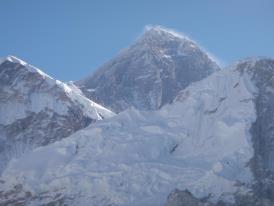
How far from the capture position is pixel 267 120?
148m

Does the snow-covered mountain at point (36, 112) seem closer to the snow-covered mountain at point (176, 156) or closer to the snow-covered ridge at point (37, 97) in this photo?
the snow-covered ridge at point (37, 97)

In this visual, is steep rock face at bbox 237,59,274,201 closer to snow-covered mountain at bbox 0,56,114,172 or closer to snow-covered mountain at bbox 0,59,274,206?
snow-covered mountain at bbox 0,59,274,206

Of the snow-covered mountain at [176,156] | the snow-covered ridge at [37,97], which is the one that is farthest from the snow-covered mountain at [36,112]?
the snow-covered mountain at [176,156]

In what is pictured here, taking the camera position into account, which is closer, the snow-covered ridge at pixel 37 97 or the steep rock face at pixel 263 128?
the steep rock face at pixel 263 128

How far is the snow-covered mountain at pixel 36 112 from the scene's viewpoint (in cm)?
18038

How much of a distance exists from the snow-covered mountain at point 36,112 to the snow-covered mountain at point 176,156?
24842 mm

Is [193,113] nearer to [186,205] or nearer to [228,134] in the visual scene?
[228,134]

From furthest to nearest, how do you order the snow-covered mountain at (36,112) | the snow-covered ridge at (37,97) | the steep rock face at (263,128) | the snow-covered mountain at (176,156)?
the snow-covered ridge at (37,97) < the snow-covered mountain at (36,112) < the snow-covered mountain at (176,156) < the steep rock face at (263,128)

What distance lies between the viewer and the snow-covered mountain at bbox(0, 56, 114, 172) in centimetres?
18038

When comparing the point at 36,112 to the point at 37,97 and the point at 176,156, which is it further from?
the point at 176,156

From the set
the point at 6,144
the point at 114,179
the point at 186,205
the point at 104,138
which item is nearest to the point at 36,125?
the point at 6,144

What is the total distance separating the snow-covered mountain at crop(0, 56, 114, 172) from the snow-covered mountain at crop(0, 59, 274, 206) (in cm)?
2484

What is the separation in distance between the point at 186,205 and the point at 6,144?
65985 millimetres

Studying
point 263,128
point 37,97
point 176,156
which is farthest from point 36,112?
point 263,128
